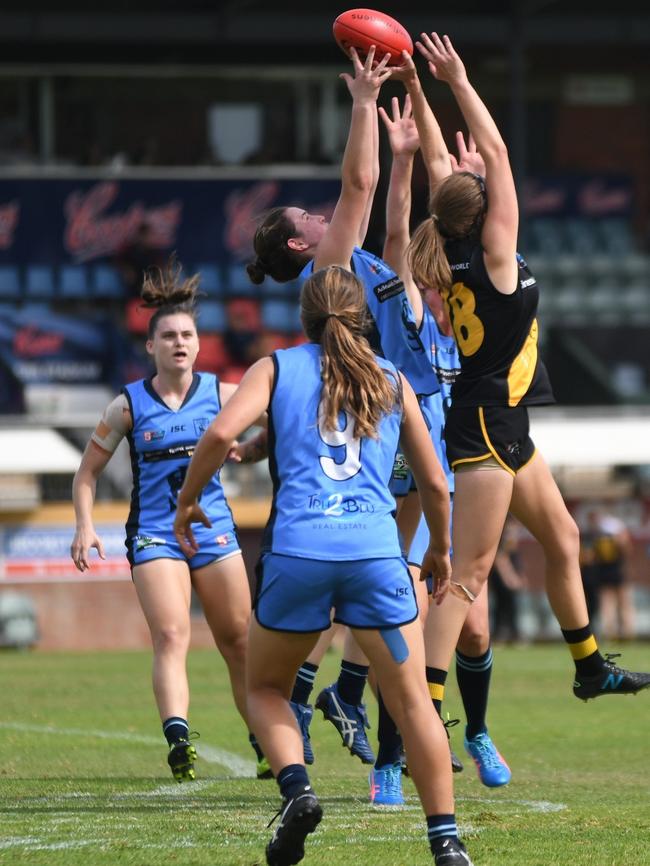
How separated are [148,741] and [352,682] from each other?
2.79 metres

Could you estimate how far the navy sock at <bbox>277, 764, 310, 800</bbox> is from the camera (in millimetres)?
4852

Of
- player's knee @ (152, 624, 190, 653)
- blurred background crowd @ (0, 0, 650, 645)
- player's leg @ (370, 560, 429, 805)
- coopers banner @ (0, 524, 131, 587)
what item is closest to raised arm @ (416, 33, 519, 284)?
player's leg @ (370, 560, 429, 805)

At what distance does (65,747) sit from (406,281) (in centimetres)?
372

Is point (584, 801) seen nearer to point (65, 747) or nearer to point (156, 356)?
point (156, 356)

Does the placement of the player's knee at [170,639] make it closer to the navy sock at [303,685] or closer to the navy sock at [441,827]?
the navy sock at [303,685]

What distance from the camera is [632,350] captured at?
93.4 feet

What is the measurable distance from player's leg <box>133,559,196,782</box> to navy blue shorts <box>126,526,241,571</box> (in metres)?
0.03

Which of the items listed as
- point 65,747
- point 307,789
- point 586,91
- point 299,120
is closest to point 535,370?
point 307,789

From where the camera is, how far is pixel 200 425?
24.9ft

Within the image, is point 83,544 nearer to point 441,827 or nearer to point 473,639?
point 473,639

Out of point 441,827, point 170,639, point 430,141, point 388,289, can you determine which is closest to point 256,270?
point 388,289

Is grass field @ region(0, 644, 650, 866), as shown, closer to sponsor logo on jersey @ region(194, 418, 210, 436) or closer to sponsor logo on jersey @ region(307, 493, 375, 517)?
sponsor logo on jersey @ region(307, 493, 375, 517)

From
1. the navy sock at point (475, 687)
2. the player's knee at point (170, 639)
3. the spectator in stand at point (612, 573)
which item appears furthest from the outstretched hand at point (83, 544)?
the spectator in stand at point (612, 573)

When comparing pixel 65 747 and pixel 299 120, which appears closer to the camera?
pixel 65 747
